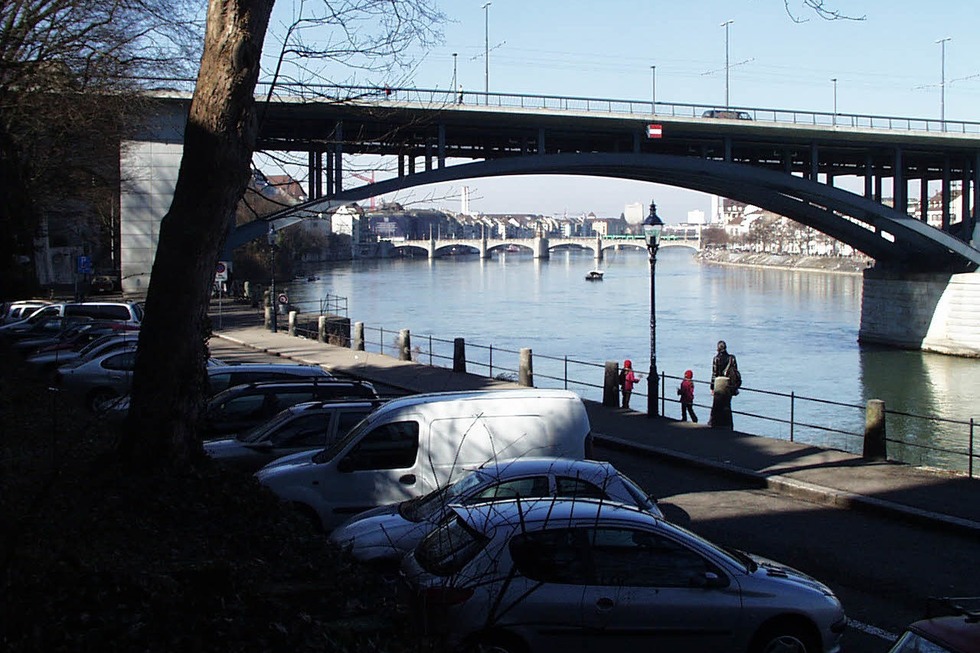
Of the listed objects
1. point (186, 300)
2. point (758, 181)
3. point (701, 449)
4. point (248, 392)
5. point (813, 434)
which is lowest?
point (813, 434)

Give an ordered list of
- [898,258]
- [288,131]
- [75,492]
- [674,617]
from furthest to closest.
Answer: [898,258], [288,131], [75,492], [674,617]

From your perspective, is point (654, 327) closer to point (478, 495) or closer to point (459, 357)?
point (459, 357)

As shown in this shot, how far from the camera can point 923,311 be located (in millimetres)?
56875

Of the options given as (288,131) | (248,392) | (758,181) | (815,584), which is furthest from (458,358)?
(758,181)

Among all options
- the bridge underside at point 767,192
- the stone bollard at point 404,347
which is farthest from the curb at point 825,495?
the bridge underside at point 767,192

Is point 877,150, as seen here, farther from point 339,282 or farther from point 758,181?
point 339,282

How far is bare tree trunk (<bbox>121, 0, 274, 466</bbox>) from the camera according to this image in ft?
23.6

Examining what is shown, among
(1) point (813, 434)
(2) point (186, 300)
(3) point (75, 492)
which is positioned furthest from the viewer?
(1) point (813, 434)

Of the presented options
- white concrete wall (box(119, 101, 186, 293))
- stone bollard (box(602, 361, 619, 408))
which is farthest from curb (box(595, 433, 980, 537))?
white concrete wall (box(119, 101, 186, 293))

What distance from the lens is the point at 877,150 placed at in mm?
54438

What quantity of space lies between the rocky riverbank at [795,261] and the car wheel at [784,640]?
10789cm

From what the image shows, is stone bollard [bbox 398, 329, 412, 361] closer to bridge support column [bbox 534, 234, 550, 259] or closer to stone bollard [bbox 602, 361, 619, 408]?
stone bollard [bbox 602, 361, 619, 408]

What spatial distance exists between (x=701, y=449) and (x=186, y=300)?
1129 centimetres

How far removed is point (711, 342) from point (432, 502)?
4406 cm
